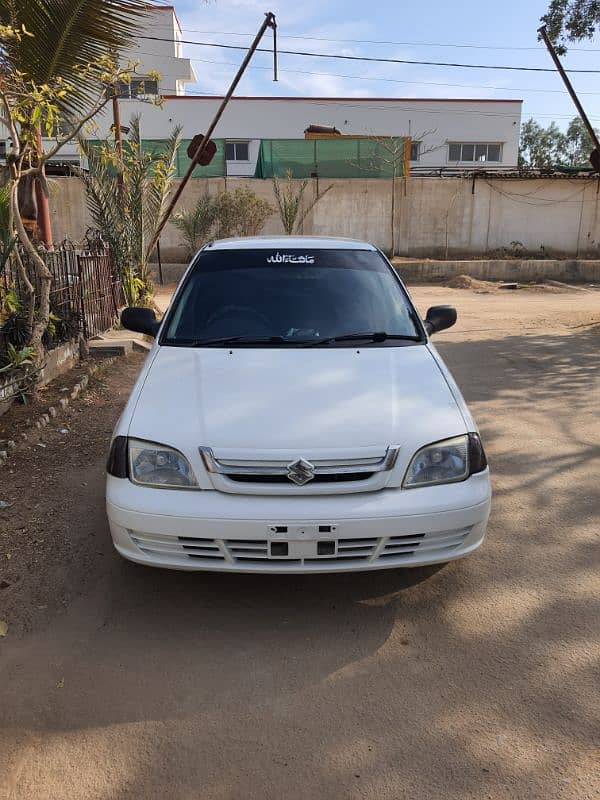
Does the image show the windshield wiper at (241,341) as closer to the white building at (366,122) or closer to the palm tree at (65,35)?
the palm tree at (65,35)

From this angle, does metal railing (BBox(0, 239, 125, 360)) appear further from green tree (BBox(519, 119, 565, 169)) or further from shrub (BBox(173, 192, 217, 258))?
green tree (BBox(519, 119, 565, 169))

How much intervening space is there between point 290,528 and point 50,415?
3831 millimetres

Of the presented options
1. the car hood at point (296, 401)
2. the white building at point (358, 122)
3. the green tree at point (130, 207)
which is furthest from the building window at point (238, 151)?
the car hood at point (296, 401)

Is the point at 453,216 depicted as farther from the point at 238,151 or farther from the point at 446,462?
the point at 446,462

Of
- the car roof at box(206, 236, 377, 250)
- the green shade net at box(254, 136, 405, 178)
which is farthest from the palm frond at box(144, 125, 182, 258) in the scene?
the green shade net at box(254, 136, 405, 178)

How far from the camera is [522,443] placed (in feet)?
17.6

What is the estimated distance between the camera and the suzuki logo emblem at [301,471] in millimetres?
2795

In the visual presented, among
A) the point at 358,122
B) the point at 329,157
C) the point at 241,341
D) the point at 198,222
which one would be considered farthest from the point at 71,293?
the point at 358,122

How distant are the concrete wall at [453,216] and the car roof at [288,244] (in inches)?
759

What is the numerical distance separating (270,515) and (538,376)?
19.1 feet

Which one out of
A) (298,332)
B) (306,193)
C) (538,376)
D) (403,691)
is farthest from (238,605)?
(306,193)

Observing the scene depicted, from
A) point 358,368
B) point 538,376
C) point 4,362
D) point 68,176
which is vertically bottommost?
point 538,376

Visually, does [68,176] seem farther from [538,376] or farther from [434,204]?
[538,376]

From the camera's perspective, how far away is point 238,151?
114ft
